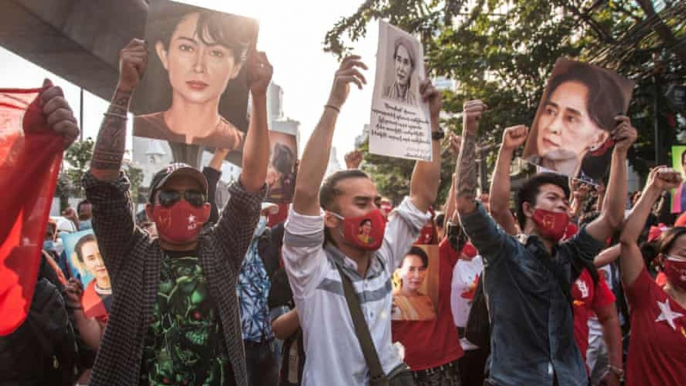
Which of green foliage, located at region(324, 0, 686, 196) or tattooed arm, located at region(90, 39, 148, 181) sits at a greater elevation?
green foliage, located at region(324, 0, 686, 196)

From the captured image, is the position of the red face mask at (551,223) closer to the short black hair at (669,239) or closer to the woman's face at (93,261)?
the short black hair at (669,239)

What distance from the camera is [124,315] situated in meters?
2.55

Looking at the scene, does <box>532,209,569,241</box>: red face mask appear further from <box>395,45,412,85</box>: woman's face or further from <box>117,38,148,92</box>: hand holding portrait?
<box>117,38,148,92</box>: hand holding portrait

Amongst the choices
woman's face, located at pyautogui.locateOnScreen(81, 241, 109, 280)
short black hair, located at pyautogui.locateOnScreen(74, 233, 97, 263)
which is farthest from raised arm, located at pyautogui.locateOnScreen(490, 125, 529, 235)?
short black hair, located at pyautogui.locateOnScreen(74, 233, 97, 263)

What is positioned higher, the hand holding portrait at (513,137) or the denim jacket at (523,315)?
the hand holding portrait at (513,137)

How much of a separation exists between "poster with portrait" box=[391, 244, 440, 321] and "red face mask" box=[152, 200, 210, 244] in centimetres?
188

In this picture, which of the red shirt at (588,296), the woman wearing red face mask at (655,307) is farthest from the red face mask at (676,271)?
the red shirt at (588,296)

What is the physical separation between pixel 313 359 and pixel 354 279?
14.7 inches

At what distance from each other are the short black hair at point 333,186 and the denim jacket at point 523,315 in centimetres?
65

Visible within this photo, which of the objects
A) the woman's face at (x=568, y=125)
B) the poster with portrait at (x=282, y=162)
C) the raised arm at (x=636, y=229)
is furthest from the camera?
the poster with portrait at (x=282, y=162)

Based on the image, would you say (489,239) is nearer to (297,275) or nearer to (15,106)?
(297,275)

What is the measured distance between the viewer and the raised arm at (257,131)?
9.32ft

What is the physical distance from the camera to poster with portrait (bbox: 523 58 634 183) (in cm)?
427

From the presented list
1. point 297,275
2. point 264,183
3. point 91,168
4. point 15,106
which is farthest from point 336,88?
point 15,106
